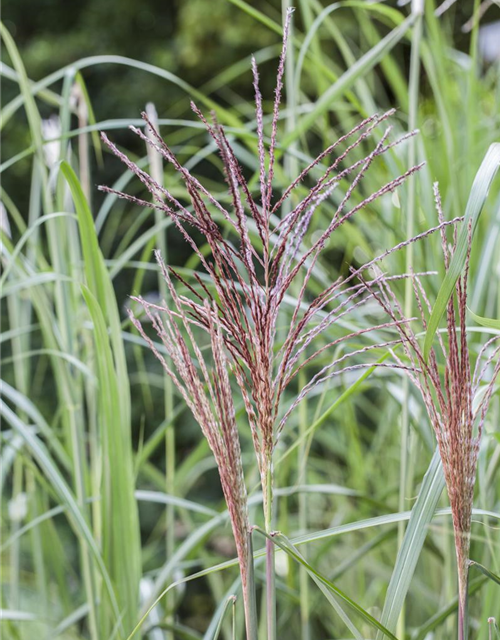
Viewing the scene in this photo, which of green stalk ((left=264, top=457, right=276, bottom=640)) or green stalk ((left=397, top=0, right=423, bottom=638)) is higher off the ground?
green stalk ((left=397, top=0, right=423, bottom=638))

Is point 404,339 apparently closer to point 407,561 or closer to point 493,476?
point 407,561

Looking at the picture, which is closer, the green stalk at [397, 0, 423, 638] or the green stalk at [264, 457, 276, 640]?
the green stalk at [264, 457, 276, 640]

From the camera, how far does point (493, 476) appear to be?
22.1 inches

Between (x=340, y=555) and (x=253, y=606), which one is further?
(x=340, y=555)

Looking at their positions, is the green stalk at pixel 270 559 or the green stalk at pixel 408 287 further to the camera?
the green stalk at pixel 408 287

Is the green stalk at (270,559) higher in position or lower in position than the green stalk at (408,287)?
lower

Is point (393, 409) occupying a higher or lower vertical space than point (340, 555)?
higher

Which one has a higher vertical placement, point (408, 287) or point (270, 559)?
point (408, 287)

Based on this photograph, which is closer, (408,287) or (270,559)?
(270,559)

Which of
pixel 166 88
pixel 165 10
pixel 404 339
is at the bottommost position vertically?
pixel 404 339

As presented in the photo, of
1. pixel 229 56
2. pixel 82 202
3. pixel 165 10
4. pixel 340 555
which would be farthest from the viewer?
pixel 165 10

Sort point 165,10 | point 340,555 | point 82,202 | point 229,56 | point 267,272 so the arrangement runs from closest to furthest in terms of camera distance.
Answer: point 267,272 < point 82,202 < point 340,555 < point 229,56 < point 165,10

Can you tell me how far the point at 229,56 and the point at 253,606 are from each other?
8.18 ft

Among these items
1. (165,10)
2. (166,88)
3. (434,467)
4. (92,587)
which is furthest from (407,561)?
(165,10)
